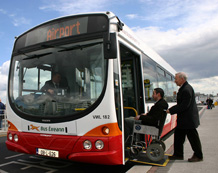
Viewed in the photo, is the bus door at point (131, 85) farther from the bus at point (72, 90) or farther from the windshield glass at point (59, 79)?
the windshield glass at point (59, 79)

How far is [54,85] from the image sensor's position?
173 inches

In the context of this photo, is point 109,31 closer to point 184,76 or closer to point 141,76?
point 141,76

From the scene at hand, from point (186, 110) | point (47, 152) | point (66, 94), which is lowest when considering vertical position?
point (47, 152)

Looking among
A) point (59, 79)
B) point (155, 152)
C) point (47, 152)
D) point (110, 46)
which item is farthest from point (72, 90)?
point (155, 152)

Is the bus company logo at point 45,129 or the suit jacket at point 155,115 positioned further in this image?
the suit jacket at point 155,115

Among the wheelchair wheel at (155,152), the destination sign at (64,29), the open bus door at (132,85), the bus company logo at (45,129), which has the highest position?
the destination sign at (64,29)

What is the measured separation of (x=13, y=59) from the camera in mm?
5090

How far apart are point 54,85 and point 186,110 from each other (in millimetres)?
2778

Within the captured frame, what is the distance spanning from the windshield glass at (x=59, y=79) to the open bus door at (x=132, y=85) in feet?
4.03

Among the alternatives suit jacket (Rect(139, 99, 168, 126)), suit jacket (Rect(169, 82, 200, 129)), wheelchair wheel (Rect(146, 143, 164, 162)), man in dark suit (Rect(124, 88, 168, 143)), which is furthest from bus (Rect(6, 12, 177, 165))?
suit jacket (Rect(169, 82, 200, 129))

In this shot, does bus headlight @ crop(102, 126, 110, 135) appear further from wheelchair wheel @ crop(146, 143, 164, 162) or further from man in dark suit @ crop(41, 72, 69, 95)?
wheelchair wheel @ crop(146, 143, 164, 162)

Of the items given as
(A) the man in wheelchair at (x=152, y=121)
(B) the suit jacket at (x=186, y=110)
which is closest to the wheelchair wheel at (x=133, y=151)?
(A) the man in wheelchair at (x=152, y=121)

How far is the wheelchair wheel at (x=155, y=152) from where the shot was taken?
176 inches

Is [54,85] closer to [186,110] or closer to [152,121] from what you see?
[152,121]
